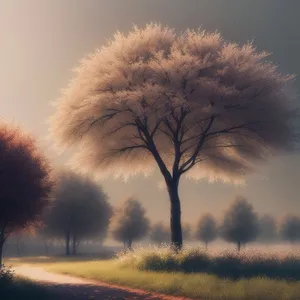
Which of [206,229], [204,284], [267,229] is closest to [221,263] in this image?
[204,284]

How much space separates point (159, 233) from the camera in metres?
89.3

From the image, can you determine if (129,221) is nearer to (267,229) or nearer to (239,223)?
(239,223)

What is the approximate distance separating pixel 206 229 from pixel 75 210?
3733 cm

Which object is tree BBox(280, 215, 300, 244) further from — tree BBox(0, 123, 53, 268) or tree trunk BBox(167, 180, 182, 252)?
tree BBox(0, 123, 53, 268)

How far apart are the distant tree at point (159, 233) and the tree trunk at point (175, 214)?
65104 mm

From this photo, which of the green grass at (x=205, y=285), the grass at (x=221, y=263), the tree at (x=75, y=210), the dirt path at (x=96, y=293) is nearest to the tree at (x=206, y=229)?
the tree at (x=75, y=210)

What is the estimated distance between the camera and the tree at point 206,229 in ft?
273

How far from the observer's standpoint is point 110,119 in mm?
24984

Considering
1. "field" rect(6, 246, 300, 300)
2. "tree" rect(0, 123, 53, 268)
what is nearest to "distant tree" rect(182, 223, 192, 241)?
"field" rect(6, 246, 300, 300)

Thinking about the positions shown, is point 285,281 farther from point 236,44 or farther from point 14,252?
point 14,252

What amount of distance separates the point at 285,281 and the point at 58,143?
16.3 metres

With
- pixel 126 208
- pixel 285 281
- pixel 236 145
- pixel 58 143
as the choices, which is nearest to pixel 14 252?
pixel 126 208

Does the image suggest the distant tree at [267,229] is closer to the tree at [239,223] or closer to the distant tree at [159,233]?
the distant tree at [159,233]

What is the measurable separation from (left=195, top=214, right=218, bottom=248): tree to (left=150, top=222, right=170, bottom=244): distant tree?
877 cm
